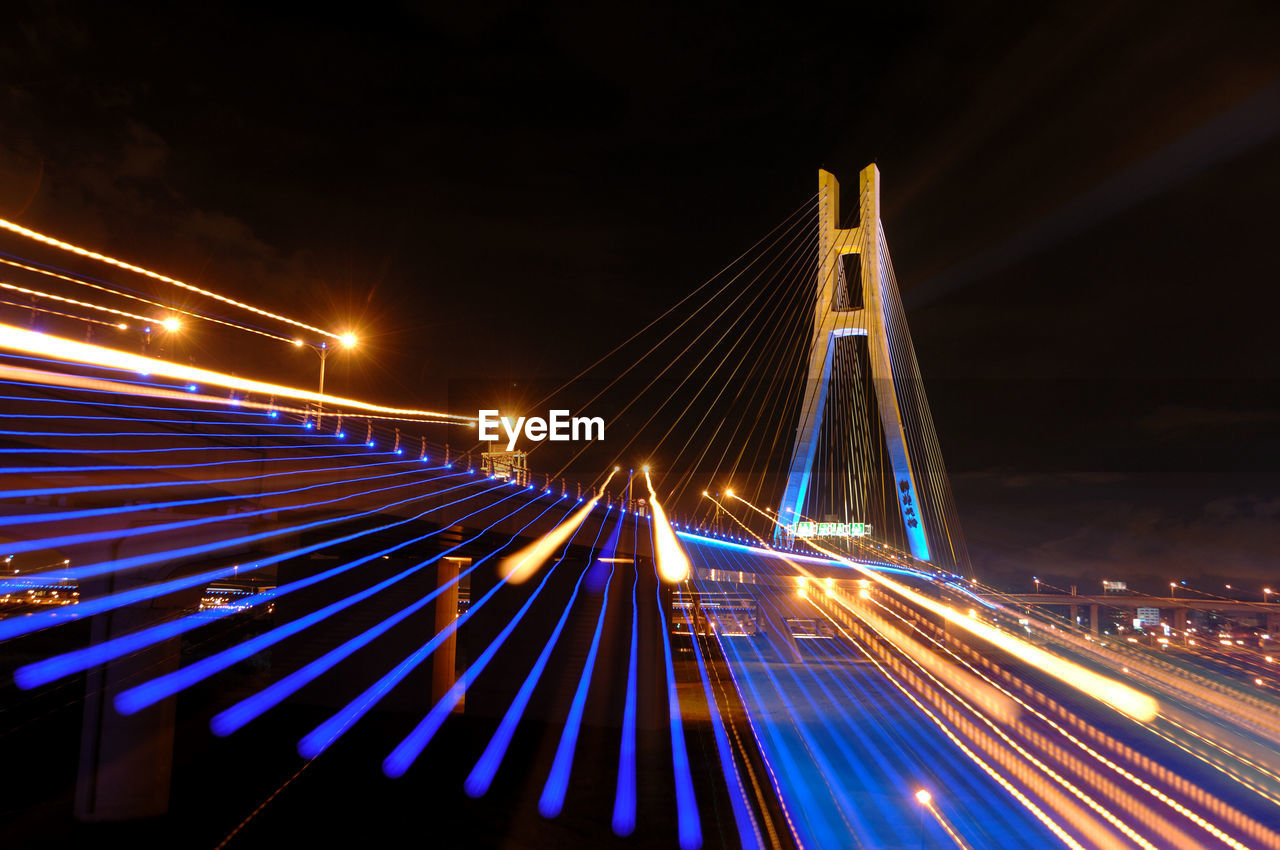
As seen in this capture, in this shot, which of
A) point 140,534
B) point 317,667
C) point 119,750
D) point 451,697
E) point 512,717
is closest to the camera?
point 119,750

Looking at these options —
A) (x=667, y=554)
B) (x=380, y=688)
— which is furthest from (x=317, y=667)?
(x=667, y=554)

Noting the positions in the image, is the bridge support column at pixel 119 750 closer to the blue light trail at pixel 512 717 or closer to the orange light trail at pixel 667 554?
the blue light trail at pixel 512 717

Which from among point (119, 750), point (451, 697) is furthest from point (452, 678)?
point (119, 750)

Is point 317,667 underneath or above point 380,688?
above

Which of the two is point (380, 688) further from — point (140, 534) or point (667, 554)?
point (140, 534)

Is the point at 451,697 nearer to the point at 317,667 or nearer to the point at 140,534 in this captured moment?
Result: the point at 317,667

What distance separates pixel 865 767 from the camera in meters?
15.3

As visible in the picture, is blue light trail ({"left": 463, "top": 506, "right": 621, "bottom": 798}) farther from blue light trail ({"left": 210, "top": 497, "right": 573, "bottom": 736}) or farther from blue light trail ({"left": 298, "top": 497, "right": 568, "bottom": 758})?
blue light trail ({"left": 210, "top": 497, "right": 573, "bottom": 736})

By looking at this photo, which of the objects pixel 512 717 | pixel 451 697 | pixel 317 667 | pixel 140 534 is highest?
pixel 140 534

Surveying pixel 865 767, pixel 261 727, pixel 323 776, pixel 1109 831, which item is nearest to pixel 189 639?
pixel 261 727

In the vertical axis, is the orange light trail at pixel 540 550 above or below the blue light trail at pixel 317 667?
above

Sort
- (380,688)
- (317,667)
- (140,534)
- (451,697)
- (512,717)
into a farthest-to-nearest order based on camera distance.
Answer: (317,667), (451,697), (380,688), (512,717), (140,534)

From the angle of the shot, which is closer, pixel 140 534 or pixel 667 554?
pixel 140 534

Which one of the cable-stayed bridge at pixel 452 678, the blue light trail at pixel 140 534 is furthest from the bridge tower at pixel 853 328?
the blue light trail at pixel 140 534
